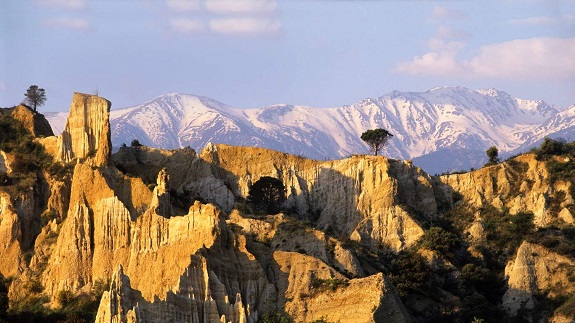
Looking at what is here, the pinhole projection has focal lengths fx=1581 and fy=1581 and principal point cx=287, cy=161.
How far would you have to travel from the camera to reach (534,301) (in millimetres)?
93438

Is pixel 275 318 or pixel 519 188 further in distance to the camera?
pixel 519 188

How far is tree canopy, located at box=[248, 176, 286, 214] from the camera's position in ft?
345

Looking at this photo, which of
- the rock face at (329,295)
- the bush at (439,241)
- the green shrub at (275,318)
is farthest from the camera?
the bush at (439,241)

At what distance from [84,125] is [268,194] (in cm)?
1645

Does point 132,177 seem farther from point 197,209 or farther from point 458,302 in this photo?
point 458,302

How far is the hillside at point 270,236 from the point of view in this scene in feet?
243

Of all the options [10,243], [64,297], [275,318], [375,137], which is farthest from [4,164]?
[375,137]

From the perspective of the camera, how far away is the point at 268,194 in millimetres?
106875

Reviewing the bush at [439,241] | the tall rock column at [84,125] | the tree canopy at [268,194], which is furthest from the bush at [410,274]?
the tall rock column at [84,125]

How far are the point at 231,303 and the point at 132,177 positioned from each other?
1947 centimetres

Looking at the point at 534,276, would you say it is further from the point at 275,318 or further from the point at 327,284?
the point at 275,318

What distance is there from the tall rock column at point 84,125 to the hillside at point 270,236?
92mm

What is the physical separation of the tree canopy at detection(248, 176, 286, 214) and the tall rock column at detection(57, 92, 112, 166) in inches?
545

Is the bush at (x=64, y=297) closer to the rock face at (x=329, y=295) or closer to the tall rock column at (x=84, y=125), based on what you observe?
the rock face at (x=329, y=295)
